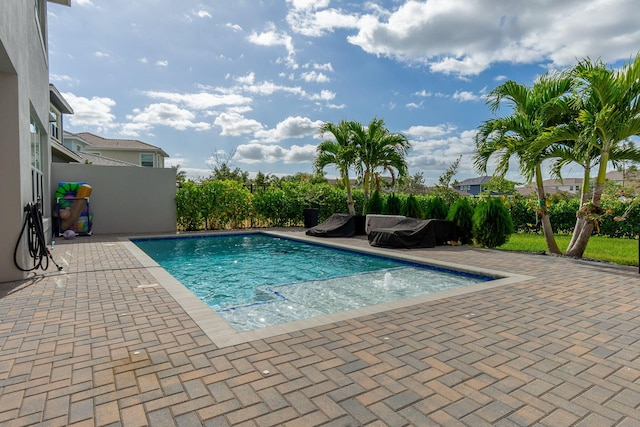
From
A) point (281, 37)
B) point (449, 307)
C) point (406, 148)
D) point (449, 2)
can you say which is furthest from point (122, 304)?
point (406, 148)

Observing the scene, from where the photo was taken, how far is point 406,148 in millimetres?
13531

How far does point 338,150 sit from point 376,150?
4.64 ft

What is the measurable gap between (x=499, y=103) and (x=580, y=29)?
6.51ft

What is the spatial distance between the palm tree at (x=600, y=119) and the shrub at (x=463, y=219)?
2.37 m

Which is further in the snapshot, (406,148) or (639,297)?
(406,148)

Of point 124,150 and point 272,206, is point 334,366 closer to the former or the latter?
point 272,206

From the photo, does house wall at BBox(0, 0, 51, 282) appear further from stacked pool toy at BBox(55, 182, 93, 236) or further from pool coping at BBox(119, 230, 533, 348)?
stacked pool toy at BBox(55, 182, 93, 236)

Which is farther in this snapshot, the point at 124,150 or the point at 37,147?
the point at 124,150

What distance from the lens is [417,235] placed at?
8961mm

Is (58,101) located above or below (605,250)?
above

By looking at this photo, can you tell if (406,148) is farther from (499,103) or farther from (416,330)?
(416,330)

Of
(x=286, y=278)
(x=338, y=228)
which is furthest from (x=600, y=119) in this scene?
(x=338, y=228)

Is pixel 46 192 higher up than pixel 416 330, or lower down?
higher up

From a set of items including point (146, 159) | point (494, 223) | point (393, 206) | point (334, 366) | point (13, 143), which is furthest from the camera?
point (146, 159)
